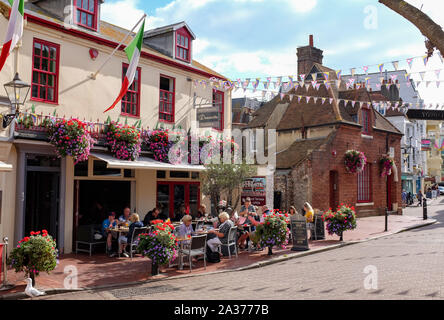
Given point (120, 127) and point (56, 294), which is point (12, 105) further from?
point (56, 294)

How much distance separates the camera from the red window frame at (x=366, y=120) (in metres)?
25.3

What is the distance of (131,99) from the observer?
13.7 meters

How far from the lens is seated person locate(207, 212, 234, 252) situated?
10.6 metres

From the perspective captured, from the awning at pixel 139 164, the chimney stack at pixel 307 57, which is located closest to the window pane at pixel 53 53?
the awning at pixel 139 164

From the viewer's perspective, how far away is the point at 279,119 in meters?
28.7

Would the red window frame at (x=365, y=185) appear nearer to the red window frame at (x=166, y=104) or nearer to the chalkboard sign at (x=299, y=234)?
the chalkboard sign at (x=299, y=234)

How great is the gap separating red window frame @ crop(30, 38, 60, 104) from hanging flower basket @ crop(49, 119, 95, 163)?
1.13 metres

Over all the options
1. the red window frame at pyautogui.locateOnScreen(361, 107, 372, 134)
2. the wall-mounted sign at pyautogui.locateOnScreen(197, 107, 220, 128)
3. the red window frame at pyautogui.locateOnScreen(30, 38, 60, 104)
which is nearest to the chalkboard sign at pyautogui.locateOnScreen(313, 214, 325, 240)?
the wall-mounted sign at pyautogui.locateOnScreen(197, 107, 220, 128)

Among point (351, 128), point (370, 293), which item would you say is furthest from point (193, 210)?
point (351, 128)

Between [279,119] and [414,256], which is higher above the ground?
[279,119]

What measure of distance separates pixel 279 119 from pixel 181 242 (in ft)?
65.7

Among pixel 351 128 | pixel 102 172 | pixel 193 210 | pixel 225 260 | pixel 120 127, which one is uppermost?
pixel 351 128

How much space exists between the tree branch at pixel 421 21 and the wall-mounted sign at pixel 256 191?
12703mm

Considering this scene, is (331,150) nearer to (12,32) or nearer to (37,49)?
(37,49)
